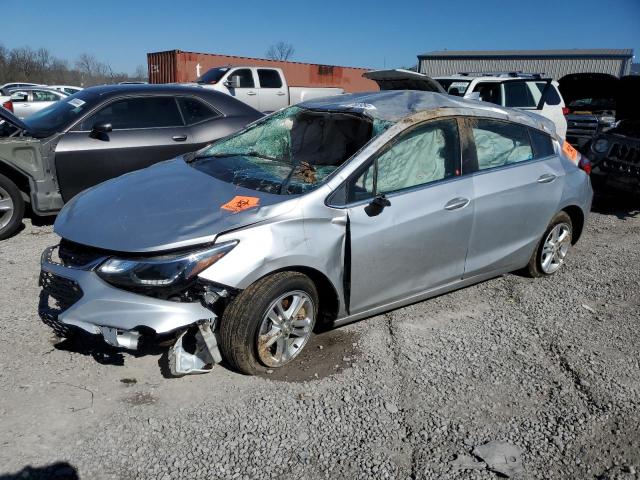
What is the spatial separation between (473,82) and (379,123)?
278 inches

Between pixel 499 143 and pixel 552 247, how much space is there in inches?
48.7

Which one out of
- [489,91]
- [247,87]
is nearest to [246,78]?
[247,87]

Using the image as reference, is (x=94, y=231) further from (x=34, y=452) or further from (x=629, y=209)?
(x=629, y=209)

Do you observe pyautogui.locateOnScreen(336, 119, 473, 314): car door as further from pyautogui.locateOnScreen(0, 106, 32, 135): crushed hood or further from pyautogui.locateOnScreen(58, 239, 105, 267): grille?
pyautogui.locateOnScreen(0, 106, 32, 135): crushed hood

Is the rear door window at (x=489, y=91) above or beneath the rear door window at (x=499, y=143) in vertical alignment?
above

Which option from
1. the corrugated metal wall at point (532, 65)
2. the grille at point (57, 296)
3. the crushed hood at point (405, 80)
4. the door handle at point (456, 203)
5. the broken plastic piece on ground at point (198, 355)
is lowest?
the broken plastic piece on ground at point (198, 355)

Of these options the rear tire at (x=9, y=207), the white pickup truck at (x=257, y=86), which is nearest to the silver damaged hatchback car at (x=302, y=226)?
the rear tire at (x=9, y=207)

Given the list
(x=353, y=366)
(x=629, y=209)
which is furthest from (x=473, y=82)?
(x=353, y=366)

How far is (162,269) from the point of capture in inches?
108

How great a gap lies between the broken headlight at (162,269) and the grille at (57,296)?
0.84 ft

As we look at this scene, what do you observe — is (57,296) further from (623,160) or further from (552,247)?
(623,160)

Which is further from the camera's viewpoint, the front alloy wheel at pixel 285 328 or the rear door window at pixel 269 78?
the rear door window at pixel 269 78

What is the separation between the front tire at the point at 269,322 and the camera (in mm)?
2895

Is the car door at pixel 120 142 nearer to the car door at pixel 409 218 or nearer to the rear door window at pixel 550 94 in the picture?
the car door at pixel 409 218
